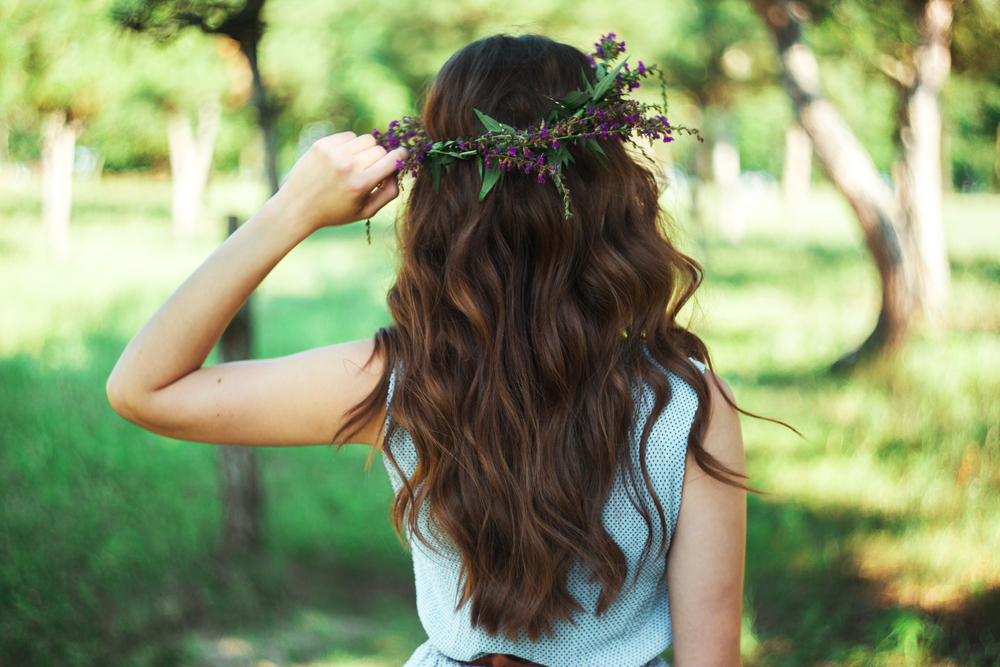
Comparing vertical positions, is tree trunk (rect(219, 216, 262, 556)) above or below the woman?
below

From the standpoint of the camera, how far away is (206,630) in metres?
2.91

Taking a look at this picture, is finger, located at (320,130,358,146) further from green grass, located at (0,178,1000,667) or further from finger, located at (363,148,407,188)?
green grass, located at (0,178,1000,667)

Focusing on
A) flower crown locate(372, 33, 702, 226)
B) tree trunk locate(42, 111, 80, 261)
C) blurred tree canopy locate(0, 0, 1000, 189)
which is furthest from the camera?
tree trunk locate(42, 111, 80, 261)

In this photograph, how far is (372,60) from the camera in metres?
16.1

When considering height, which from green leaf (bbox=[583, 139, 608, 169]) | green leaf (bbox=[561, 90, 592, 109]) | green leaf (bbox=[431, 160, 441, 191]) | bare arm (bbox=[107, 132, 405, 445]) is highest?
green leaf (bbox=[561, 90, 592, 109])

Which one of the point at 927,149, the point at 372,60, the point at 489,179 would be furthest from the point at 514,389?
the point at 372,60

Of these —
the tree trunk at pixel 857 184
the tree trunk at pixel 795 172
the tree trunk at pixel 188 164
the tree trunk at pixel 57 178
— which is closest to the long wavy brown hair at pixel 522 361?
the tree trunk at pixel 57 178

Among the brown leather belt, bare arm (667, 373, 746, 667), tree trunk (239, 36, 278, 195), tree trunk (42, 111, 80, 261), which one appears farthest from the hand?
tree trunk (42, 111, 80, 261)

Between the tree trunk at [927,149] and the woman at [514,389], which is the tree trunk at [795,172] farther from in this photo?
the woman at [514,389]

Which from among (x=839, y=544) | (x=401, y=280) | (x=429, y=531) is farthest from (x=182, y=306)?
(x=839, y=544)

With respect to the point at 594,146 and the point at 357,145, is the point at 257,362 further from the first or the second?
the point at 594,146

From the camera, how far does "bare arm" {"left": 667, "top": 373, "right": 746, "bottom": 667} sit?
3.64ft

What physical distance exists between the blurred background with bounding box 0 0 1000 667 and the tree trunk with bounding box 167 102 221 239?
148mm

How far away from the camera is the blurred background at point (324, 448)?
2.84 metres
